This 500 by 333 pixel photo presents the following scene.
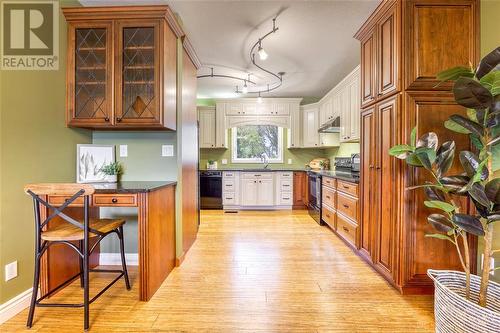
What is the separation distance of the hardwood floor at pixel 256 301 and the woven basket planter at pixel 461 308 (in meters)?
Answer: 0.28

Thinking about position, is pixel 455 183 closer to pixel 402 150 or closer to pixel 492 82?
pixel 402 150

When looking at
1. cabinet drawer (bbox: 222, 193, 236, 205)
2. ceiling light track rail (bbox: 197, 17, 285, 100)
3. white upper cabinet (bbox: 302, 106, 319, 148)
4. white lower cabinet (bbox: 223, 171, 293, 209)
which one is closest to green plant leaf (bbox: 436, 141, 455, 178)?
ceiling light track rail (bbox: 197, 17, 285, 100)

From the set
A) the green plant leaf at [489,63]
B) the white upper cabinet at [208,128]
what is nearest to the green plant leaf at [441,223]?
the green plant leaf at [489,63]

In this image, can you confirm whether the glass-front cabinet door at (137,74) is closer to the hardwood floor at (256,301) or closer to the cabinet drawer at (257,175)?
the hardwood floor at (256,301)

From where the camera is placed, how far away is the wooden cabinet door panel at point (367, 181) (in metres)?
2.29

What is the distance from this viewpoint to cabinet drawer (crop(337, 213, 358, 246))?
2816mm

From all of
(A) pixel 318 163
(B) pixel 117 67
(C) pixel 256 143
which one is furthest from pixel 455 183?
(C) pixel 256 143

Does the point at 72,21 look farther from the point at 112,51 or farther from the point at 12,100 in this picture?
the point at 12,100

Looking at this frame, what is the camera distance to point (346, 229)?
3.03 meters

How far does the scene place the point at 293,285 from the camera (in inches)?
82.4

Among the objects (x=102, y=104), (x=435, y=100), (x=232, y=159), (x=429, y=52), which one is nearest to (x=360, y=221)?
(x=435, y=100)

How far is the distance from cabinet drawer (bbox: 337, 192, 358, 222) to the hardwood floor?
452 millimetres

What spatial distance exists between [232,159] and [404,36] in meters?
4.44

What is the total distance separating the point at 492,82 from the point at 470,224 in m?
0.77
